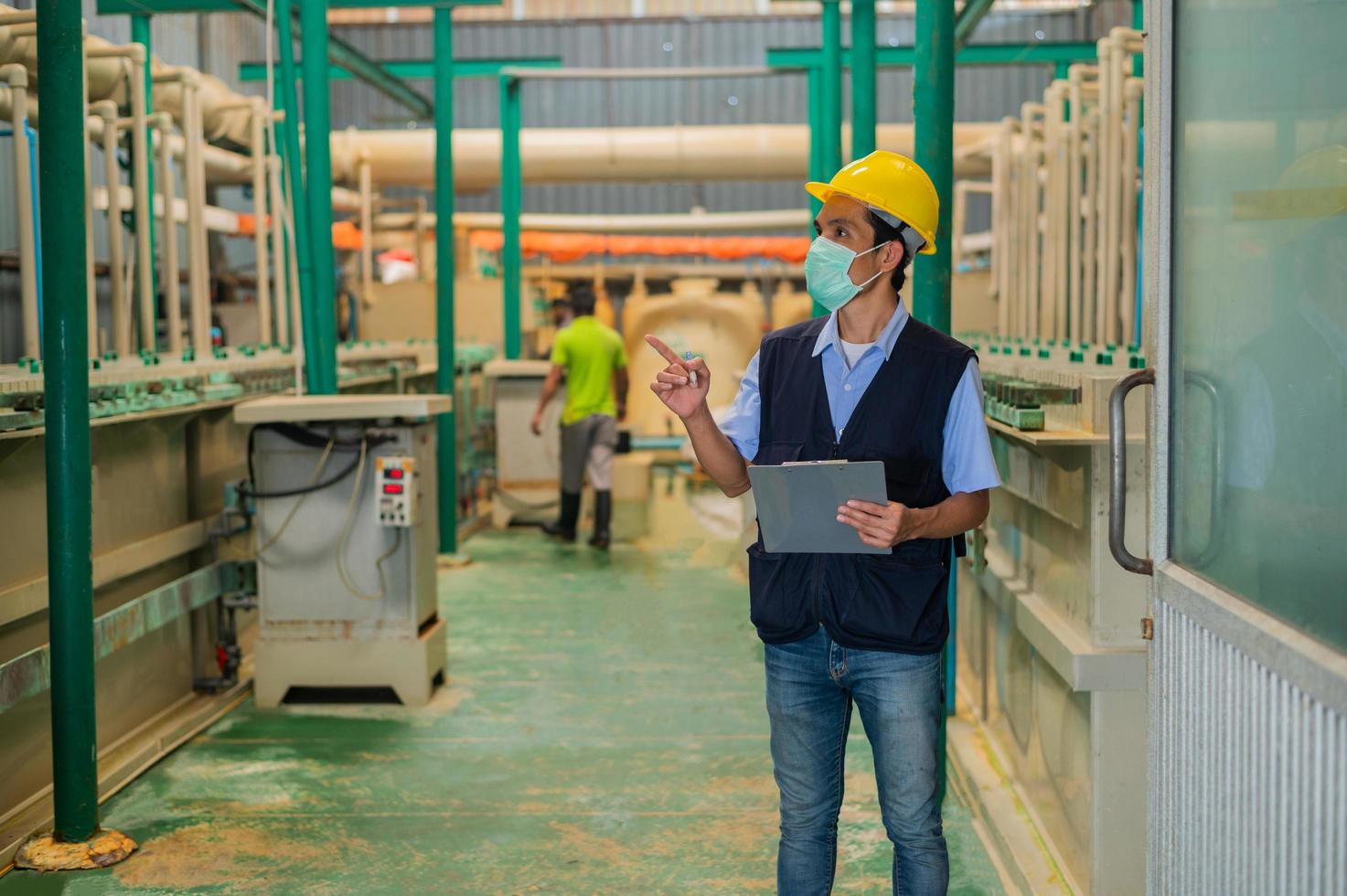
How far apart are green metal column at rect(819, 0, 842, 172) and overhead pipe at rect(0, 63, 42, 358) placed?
3.90 m

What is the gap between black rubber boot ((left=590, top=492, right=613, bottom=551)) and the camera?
8.60 meters

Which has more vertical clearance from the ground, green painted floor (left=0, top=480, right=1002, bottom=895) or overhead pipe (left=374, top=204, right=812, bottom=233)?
overhead pipe (left=374, top=204, right=812, bottom=233)

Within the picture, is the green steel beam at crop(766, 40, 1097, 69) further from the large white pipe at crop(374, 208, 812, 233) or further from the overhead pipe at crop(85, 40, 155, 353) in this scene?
the overhead pipe at crop(85, 40, 155, 353)

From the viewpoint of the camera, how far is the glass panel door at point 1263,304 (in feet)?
6.07

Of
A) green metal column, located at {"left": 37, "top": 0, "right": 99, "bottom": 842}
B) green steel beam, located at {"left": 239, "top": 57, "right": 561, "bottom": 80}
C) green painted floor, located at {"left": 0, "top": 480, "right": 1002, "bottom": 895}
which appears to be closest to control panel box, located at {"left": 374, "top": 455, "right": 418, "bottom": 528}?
green painted floor, located at {"left": 0, "top": 480, "right": 1002, "bottom": 895}

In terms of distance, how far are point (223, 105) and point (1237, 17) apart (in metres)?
7.67

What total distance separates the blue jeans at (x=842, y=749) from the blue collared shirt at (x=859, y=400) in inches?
13.9

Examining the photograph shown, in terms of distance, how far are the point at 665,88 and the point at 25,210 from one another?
16907mm

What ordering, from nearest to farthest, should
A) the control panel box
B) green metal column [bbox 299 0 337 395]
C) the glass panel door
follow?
the glass panel door
the control panel box
green metal column [bbox 299 0 337 395]

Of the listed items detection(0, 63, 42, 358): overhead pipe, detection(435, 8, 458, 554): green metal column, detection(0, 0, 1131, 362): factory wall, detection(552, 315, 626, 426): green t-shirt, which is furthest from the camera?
detection(0, 0, 1131, 362): factory wall

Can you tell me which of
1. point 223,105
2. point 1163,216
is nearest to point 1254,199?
point 1163,216

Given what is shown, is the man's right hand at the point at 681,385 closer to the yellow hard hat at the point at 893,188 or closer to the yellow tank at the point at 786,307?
the yellow hard hat at the point at 893,188

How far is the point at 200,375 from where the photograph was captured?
204 inches

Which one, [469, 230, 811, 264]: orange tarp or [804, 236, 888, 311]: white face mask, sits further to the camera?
[469, 230, 811, 264]: orange tarp
